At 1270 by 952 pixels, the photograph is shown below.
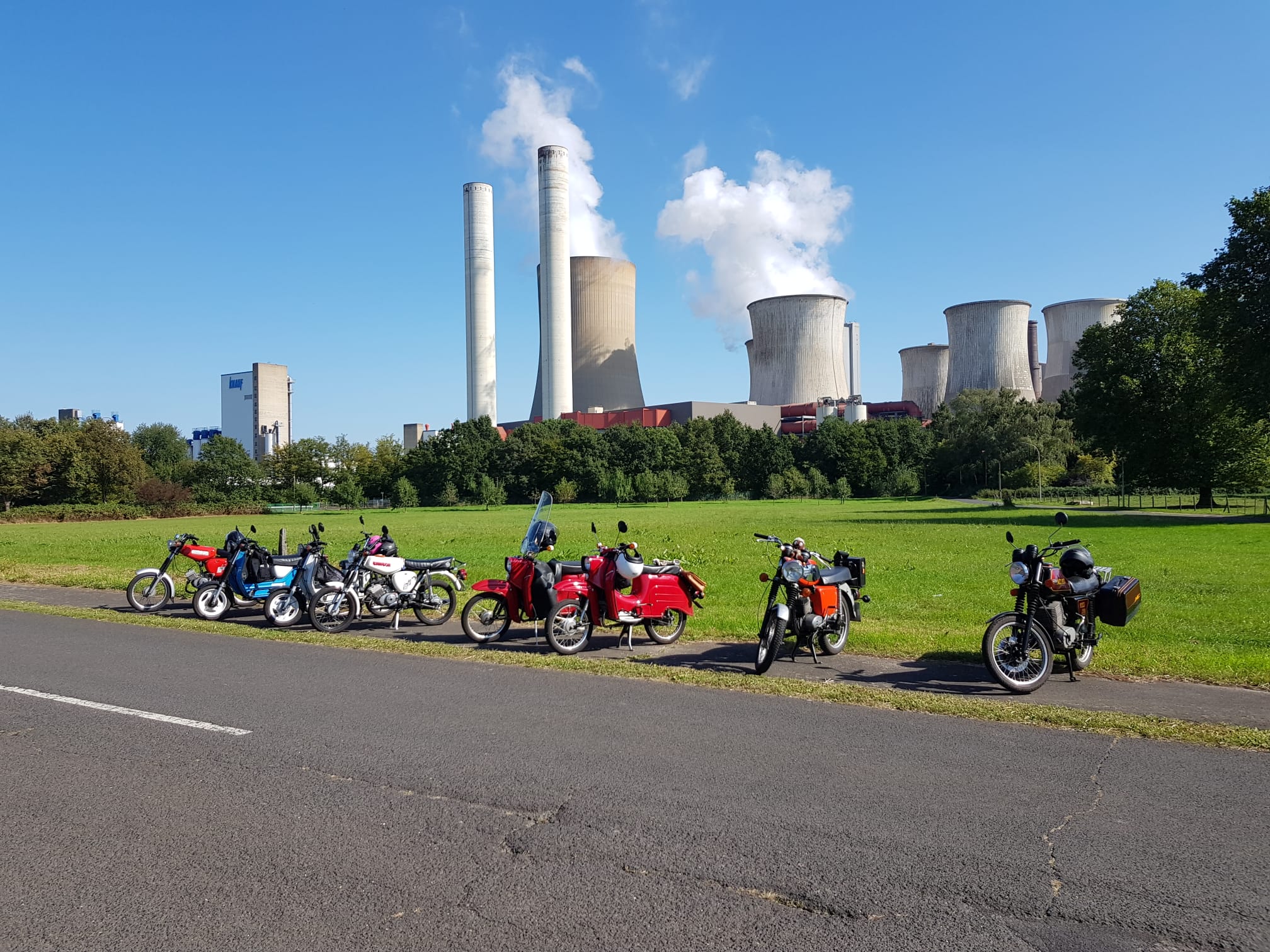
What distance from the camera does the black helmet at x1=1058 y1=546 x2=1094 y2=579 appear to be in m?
7.88

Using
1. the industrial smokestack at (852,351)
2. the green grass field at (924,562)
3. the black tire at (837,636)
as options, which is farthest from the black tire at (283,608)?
the industrial smokestack at (852,351)

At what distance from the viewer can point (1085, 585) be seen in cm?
786

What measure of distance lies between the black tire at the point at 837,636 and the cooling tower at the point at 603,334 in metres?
97.8

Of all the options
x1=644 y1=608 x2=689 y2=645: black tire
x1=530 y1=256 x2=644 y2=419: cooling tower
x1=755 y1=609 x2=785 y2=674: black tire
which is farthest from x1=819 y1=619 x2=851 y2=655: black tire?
x1=530 y1=256 x2=644 y2=419: cooling tower

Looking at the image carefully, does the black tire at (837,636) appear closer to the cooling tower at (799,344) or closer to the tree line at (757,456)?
the tree line at (757,456)

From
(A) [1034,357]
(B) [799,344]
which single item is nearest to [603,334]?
(B) [799,344]

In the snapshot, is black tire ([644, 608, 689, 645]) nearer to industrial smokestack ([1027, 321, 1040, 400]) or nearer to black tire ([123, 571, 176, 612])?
black tire ([123, 571, 176, 612])

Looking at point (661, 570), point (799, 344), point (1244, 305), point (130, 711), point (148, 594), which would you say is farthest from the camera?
point (799, 344)

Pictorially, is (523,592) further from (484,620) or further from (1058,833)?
(1058,833)

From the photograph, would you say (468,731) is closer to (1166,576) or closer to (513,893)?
(513,893)

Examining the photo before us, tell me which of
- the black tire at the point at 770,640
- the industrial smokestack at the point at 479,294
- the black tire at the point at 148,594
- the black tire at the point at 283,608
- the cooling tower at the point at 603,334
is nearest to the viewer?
the black tire at the point at 770,640

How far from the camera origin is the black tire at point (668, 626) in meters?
9.98

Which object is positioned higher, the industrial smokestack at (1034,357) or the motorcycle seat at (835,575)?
the industrial smokestack at (1034,357)

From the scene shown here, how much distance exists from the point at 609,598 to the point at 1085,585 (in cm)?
443
